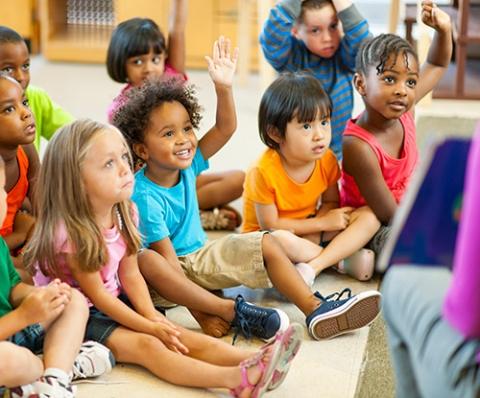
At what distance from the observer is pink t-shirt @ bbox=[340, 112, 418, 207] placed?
2.21m

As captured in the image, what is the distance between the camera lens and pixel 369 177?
2.18 m

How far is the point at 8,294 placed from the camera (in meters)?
1.69

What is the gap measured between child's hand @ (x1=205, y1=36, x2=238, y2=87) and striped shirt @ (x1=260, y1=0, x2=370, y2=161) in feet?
1.43

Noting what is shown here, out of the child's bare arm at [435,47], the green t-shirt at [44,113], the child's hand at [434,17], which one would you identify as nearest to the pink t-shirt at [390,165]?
the child's bare arm at [435,47]

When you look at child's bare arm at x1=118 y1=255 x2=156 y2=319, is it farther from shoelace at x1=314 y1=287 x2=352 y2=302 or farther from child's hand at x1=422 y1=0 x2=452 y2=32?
child's hand at x1=422 y1=0 x2=452 y2=32

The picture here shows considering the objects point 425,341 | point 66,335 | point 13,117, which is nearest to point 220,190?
point 13,117

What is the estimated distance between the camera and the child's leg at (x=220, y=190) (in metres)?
2.52

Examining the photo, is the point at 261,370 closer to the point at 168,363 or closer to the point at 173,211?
the point at 168,363

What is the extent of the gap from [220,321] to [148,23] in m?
1.03

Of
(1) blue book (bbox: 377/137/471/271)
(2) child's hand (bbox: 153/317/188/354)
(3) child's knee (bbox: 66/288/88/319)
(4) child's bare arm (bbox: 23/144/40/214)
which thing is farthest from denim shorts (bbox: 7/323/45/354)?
(1) blue book (bbox: 377/137/471/271)

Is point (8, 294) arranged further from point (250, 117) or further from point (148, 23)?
point (250, 117)

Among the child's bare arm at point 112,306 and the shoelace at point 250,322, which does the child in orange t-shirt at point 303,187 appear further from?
the child's bare arm at point 112,306

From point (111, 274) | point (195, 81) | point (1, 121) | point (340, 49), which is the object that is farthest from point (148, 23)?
point (195, 81)

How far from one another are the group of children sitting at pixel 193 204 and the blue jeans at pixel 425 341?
339 millimetres
